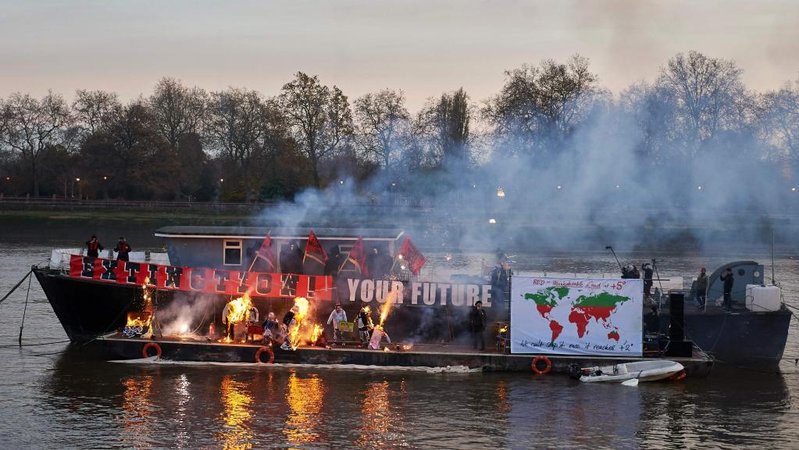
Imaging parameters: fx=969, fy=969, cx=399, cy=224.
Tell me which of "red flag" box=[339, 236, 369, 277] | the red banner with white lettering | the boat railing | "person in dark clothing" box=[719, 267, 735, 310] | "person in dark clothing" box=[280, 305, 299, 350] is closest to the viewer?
"person in dark clothing" box=[280, 305, 299, 350]

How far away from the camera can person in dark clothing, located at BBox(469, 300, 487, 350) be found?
102 ft

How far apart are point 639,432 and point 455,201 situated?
28.1 m

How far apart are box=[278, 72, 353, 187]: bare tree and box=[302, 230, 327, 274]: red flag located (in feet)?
187

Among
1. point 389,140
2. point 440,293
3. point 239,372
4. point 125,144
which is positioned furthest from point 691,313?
point 125,144

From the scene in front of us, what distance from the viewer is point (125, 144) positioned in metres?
108

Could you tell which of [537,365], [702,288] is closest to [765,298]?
[702,288]

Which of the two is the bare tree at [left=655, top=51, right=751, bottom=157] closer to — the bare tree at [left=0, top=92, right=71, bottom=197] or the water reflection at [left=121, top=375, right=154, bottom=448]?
the water reflection at [left=121, top=375, right=154, bottom=448]

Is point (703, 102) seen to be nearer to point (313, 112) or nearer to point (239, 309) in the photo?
point (239, 309)

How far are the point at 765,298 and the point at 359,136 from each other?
126ft

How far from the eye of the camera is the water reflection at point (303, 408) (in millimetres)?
24547

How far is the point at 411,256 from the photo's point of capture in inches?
1399

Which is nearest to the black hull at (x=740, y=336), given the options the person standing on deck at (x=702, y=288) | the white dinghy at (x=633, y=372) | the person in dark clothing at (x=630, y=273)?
the person standing on deck at (x=702, y=288)

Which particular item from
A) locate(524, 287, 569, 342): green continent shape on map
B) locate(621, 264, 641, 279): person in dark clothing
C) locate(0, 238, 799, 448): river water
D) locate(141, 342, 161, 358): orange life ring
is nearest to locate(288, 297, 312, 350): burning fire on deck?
locate(0, 238, 799, 448): river water

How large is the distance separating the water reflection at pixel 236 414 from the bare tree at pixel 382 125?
2713 centimetres
